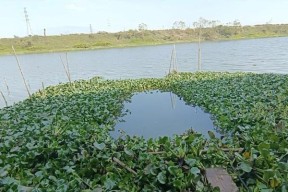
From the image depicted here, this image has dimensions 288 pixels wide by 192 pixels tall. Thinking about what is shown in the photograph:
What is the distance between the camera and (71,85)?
1505cm

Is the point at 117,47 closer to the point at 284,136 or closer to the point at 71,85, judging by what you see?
the point at 71,85

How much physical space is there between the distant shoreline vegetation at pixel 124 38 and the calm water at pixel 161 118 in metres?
40.2

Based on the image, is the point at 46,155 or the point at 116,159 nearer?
the point at 116,159

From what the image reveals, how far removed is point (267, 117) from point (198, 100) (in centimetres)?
431

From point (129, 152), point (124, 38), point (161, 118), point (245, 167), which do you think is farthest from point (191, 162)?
point (124, 38)

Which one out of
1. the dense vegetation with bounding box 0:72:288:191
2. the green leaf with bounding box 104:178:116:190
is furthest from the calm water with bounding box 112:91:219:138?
the green leaf with bounding box 104:178:116:190

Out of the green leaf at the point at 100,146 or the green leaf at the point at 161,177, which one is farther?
the green leaf at the point at 100,146

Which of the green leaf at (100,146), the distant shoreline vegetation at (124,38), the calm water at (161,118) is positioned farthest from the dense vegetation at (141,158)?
the distant shoreline vegetation at (124,38)

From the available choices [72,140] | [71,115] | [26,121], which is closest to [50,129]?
[72,140]

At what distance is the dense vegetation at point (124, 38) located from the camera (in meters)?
52.2

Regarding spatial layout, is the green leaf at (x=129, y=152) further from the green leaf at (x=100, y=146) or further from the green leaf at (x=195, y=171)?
the green leaf at (x=195, y=171)

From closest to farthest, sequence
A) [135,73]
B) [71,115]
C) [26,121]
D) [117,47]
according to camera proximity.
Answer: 1. [26,121]
2. [71,115]
3. [135,73]
4. [117,47]

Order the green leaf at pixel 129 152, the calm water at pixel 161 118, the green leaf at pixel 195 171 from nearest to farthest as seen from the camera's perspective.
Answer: the green leaf at pixel 195 171, the green leaf at pixel 129 152, the calm water at pixel 161 118

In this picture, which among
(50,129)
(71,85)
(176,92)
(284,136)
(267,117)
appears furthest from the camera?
(71,85)
